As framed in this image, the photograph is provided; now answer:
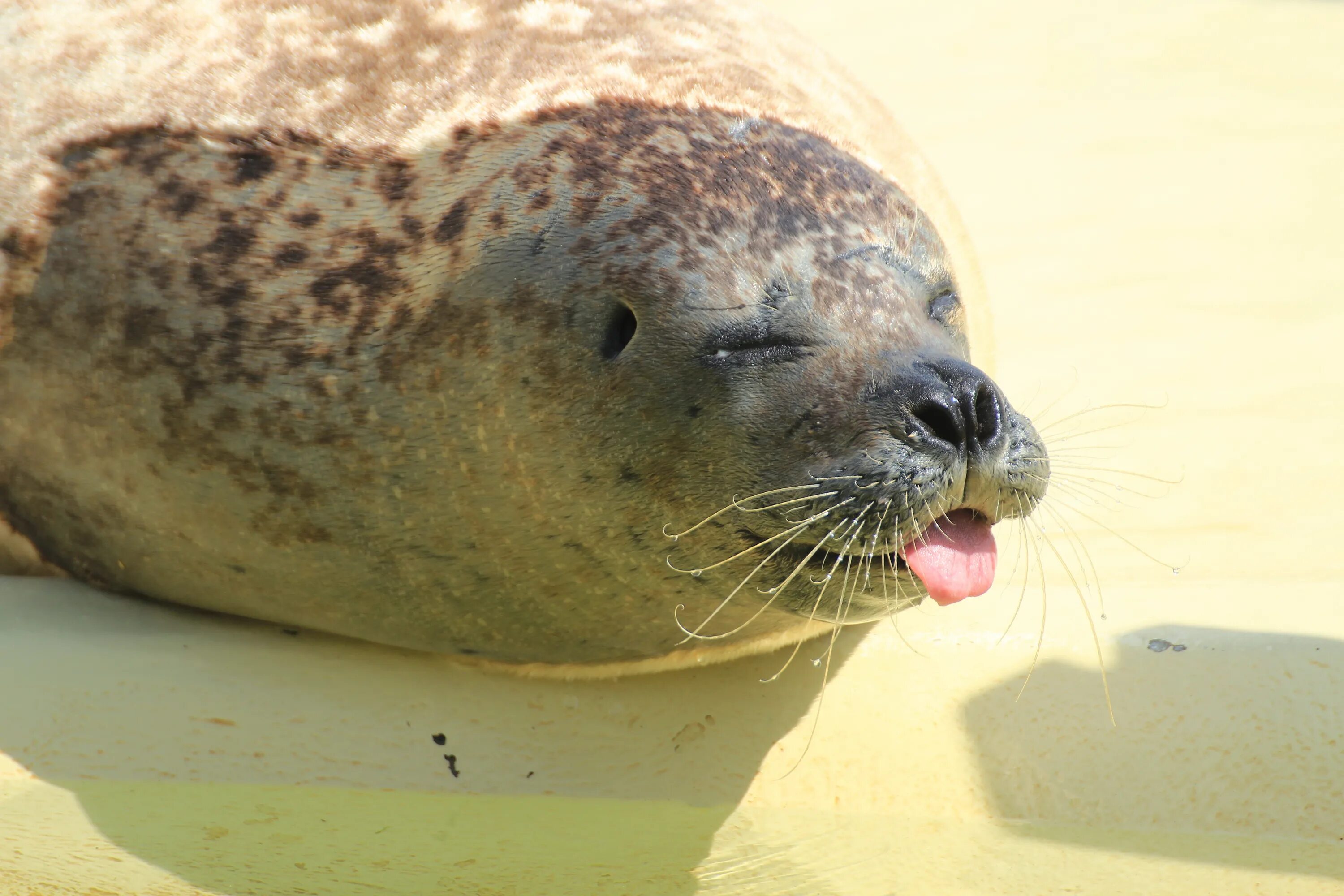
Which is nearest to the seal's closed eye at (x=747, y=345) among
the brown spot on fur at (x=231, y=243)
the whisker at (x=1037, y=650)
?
the whisker at (x=1037, y=650)

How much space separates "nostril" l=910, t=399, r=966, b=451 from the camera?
234cm

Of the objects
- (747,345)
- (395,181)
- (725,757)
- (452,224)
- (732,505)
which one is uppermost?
(395,181)

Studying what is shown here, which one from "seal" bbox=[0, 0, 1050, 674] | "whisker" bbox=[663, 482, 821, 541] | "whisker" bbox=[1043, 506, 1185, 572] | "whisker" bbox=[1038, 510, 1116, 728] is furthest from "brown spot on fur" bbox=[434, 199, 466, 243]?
"whisker" bbox=[1043, 506, 1185, 572]

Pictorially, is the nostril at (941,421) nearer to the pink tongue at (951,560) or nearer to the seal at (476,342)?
the seal at (476,342)

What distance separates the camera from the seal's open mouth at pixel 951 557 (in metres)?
2.39

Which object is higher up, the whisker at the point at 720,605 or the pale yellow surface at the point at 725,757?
the whisker at the point at 720,605

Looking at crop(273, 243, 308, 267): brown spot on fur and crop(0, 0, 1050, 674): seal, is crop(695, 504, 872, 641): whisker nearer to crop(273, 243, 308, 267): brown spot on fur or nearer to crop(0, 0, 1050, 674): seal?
crop(0, 0, 1050, 674): seal

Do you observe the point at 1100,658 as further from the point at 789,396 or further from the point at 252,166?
the point at 252,166

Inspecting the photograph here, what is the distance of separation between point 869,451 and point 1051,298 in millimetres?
3500

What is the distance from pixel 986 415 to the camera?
2377 millimetres

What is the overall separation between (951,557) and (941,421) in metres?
0.23

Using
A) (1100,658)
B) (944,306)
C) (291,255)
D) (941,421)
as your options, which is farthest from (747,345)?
(1100,658)

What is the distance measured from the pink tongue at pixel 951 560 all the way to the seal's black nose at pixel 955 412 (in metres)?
0.13

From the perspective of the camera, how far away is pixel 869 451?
2363 mm
